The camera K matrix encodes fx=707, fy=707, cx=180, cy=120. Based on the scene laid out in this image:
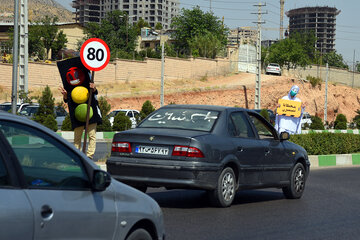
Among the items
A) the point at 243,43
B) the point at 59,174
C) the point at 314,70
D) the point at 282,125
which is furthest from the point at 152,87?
the point at 59,174

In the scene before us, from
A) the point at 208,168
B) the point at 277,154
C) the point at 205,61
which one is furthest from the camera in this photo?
the point at 205,61

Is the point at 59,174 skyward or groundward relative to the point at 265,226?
skyward

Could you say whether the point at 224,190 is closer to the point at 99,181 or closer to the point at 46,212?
the point at 99,181

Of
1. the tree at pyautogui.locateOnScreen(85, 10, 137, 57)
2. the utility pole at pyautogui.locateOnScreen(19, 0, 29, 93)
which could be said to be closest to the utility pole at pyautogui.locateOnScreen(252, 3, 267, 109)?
the utility pole at pyautogui.locateOnScreen(19, 0, 29, 93)

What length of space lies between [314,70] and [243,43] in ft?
43.9

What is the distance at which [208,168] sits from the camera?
31.3 ft

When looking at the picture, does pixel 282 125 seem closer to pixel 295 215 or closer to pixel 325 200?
pixel 325 200

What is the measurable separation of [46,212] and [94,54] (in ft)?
30.0

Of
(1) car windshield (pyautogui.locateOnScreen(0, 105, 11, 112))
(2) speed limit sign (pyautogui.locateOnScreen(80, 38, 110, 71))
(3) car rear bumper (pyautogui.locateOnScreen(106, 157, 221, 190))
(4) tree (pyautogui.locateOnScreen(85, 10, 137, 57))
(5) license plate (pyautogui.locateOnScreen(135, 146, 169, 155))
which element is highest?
(4) tree (pyautogui.locateOnScreen(85, 10, 137, 57))

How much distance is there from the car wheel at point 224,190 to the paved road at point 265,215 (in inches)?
5.1

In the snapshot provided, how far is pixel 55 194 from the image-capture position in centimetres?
427

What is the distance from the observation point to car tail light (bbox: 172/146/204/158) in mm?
9500

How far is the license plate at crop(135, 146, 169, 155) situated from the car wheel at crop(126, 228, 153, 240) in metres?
4.36

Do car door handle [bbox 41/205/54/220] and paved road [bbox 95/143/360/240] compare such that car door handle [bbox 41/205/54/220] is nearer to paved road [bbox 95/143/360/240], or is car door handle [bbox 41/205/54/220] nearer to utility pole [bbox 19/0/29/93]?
paved road [bbox 95/143/360/240]
